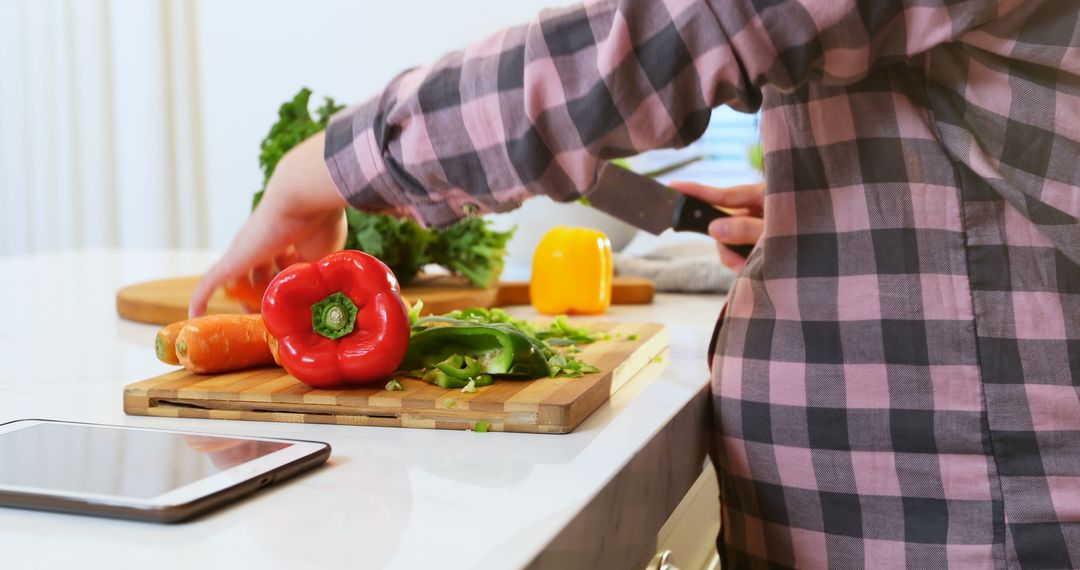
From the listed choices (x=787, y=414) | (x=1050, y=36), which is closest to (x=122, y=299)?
(x=787, y=414)

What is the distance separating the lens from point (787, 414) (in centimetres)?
89

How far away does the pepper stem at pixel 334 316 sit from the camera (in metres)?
0.90

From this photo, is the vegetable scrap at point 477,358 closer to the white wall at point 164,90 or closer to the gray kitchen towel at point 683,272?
the gray kitchen towel at point 683,272

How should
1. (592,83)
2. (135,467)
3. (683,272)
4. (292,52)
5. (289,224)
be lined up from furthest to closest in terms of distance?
1. (292,52)
2. (683,272)
3. (289,224)
4. (592,83)
5. (135,467)

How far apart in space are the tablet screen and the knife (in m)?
0.58

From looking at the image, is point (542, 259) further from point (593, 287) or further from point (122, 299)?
point (122, 299)

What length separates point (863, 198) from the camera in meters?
0.85

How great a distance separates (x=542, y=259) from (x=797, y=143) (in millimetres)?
729

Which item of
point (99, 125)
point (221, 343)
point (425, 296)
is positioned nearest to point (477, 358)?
point (221, 343)

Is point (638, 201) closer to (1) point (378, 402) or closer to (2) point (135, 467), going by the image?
(1) point (378, 402)

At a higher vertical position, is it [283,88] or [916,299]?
[283,88]

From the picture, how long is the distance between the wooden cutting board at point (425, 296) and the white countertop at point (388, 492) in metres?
0.24

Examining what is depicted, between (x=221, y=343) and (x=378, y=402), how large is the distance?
192 mm

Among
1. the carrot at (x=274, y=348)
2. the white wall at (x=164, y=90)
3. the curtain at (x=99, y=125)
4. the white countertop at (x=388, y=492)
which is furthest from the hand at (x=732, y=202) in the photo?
the curtain at (x=99, y=125)
